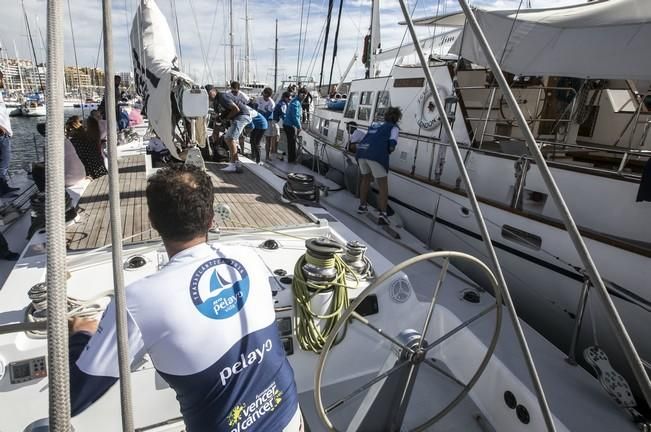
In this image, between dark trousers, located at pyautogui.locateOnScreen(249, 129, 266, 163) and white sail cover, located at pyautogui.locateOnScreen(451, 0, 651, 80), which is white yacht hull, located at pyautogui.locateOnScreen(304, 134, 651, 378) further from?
dark trousers, located at pyautogui.locateOnScreen(249, 129, 266, 163)

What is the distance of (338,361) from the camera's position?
8.71 feet

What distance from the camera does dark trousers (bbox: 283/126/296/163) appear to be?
9570 millimetres

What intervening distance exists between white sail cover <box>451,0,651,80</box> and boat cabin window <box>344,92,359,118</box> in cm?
369

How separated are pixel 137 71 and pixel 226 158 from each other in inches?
135

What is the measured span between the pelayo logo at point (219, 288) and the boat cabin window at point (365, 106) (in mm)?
7712

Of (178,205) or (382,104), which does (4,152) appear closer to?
(178,205)

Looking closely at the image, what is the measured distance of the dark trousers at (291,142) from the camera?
377 inches

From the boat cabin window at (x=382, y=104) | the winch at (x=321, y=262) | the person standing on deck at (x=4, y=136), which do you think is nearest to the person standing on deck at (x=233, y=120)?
the boat cabin window at (x=382, y=104)

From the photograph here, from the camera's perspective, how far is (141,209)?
4102mm

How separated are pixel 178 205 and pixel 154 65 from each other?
3.24 m

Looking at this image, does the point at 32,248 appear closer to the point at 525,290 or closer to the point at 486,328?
the point at 486,328

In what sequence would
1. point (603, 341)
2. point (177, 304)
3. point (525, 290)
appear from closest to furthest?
point (177, 304)
point (603, 341)
point (525, 290)

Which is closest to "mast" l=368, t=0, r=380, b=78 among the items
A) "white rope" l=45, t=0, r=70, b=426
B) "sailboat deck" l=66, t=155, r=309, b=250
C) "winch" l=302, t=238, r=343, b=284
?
"sailboat deck" l=66, t=155, r=309, b=250

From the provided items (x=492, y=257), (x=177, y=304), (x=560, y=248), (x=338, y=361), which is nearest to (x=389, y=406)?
(x=338, y=361)
